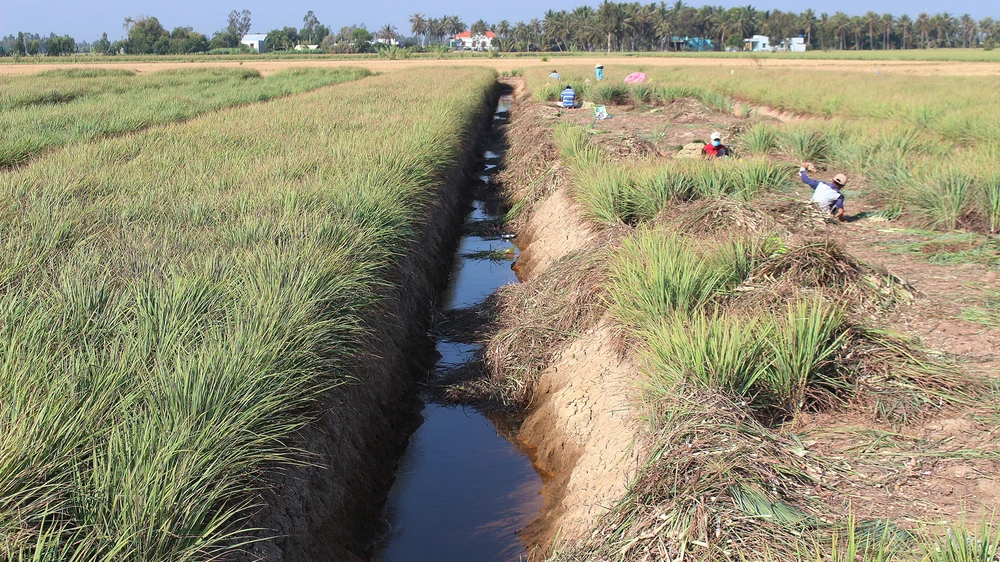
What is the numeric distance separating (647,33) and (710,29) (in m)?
13.1

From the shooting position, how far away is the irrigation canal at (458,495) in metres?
4.02

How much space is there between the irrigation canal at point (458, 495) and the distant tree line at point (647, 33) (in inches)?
3179

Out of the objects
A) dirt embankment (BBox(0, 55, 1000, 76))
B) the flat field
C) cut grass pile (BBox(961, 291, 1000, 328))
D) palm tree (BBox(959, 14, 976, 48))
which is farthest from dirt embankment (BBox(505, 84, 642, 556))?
palm tree (BBox(959, 14, 976, 48))

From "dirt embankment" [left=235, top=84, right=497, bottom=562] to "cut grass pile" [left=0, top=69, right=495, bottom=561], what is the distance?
0.15 metres

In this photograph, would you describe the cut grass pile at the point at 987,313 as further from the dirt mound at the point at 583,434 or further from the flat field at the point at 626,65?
the flat field at the point at 626,65

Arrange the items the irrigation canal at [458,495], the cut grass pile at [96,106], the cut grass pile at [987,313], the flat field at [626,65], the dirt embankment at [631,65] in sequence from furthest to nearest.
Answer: the flat field at [626,65], the dirt embankment at [631,65], the cut grass pile at [96,106], the cut grass pile at [987,313], the irrigation canal at [458,495]

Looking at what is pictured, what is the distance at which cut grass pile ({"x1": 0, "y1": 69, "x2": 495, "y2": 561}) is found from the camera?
232 centimetres

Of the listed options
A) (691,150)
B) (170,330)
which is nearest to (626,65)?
(691,150)

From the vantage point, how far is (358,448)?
4.20 metres

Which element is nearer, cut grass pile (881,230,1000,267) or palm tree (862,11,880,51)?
cut grass pile (881,230,1000,267)

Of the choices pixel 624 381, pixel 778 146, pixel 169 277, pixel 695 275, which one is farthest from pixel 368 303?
pixel 778 146

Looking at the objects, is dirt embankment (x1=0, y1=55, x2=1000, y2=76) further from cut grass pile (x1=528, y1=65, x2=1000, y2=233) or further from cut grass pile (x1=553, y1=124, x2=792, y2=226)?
cut grass pile (x1=553, y1=124, x2=792, y2=226)

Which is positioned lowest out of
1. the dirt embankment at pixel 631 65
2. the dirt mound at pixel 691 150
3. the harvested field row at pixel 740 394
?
the harvested field row at pixel 740 394

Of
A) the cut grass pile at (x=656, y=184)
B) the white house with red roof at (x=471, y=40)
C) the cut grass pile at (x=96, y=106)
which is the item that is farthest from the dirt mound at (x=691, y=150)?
the white house with red roof at (x=471, y=40)
